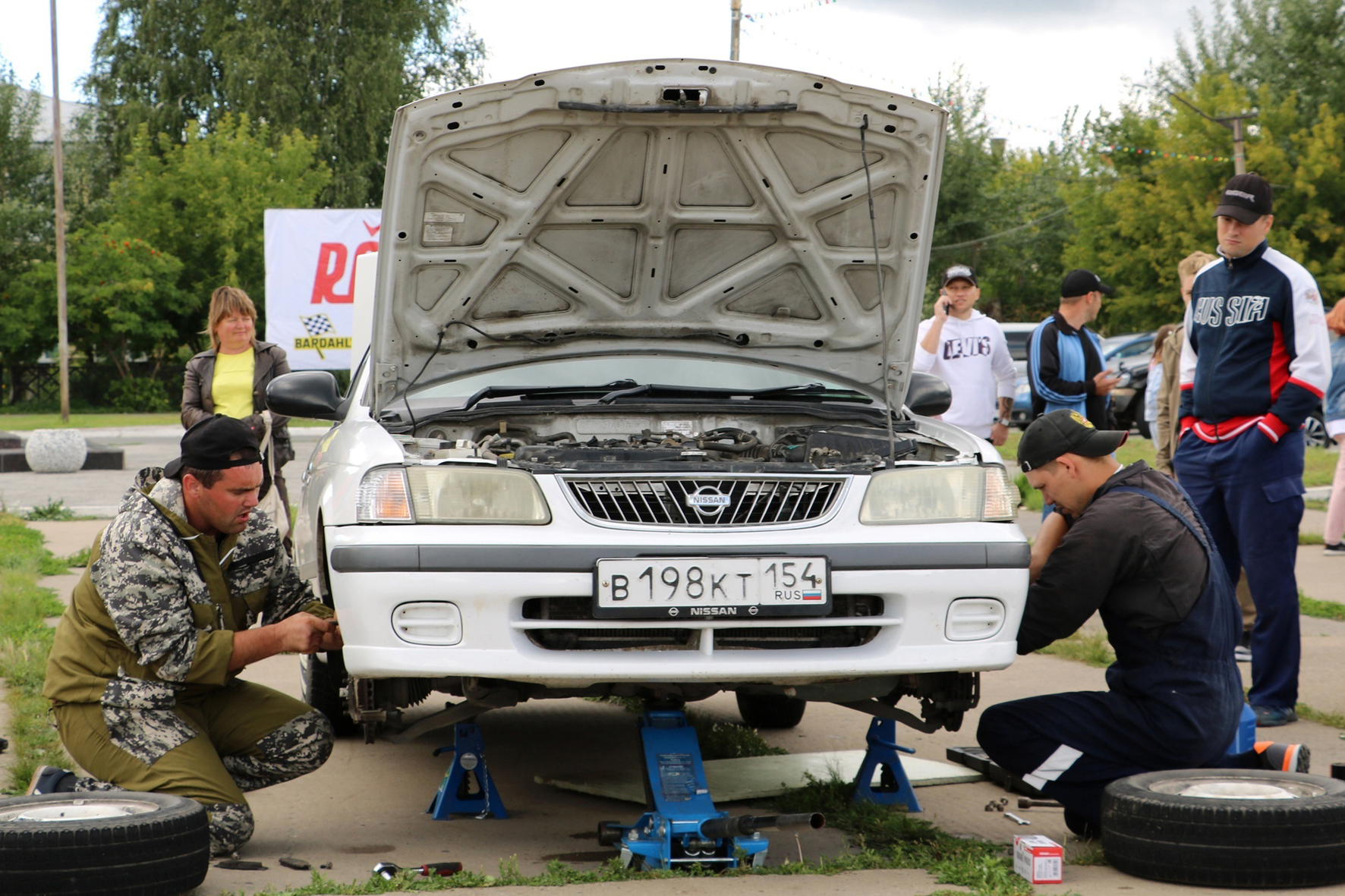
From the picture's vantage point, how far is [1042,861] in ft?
10.7

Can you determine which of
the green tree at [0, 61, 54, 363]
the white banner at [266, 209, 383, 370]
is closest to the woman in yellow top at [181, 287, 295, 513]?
the white banner at [266, 209, 383, 370]

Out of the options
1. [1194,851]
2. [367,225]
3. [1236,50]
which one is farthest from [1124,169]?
[1194,851]

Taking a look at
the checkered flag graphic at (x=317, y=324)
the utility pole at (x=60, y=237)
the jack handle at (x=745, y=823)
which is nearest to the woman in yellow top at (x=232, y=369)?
the jack handle at (x=745, y=823)

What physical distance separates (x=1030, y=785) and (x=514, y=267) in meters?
2.38

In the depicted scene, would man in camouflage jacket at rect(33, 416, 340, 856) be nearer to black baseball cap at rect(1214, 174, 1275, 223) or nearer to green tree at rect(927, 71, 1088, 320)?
black baseball cap at rect(1214, 174, 1275, 223)

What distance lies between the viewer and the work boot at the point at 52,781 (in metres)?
3.55

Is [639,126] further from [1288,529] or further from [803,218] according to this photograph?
[1288,529]

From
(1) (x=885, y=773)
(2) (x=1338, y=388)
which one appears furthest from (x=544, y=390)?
(2) (x=1338, y=388)

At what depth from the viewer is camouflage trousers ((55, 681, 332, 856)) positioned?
3.60 m

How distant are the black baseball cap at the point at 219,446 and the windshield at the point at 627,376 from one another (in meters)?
0.90

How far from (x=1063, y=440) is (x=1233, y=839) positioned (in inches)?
46.6

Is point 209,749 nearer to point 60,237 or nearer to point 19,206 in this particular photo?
point 60,237

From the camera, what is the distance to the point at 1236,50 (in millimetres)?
34531

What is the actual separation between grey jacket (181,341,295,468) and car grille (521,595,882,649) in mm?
4207
